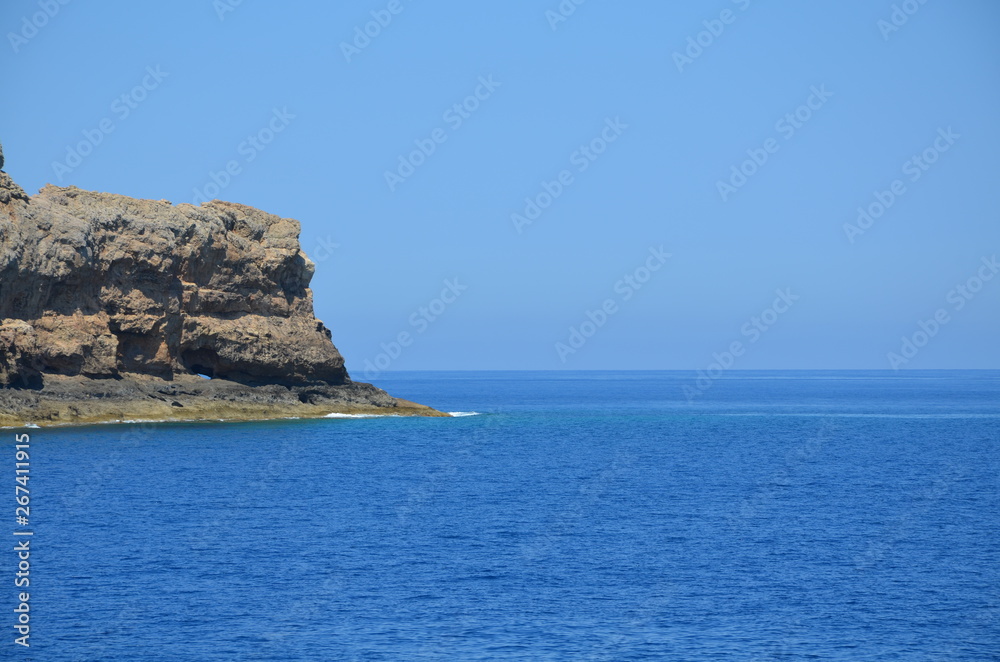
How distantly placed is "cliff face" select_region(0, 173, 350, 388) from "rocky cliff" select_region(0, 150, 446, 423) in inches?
3.8

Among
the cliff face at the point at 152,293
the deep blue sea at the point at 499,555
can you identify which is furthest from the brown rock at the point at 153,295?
the deep blue sea at the point at 499,555

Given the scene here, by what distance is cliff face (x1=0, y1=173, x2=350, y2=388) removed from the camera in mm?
74125

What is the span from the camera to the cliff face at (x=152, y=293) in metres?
74.1

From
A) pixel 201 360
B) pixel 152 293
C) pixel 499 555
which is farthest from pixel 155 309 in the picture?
pixel 499 555

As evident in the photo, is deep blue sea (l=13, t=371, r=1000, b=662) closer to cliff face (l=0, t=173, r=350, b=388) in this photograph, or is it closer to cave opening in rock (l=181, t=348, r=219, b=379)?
cliff face (l=0, t=173, r=350, b=388)

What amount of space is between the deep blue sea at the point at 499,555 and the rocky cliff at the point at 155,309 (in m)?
9.87

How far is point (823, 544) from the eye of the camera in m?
36.2

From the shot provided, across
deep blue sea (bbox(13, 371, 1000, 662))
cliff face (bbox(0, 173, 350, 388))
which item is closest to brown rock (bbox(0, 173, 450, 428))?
cliff face (bbox(0, 173, 350, 388))

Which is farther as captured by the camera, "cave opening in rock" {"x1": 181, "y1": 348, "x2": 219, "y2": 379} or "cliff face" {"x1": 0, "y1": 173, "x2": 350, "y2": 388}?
"cave opening in rock" {"x1": 181, "y1": 348, "x2": 219, "y2": 379}

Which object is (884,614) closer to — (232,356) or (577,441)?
(577,441)

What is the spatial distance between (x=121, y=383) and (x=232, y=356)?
33.5ft

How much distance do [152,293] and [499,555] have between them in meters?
56.8

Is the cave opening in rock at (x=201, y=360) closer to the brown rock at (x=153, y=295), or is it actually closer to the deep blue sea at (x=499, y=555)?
the brown rock at (x=153, y=295)

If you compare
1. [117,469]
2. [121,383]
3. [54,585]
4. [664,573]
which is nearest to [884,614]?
→ [664,573]
